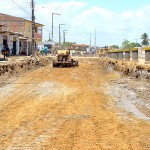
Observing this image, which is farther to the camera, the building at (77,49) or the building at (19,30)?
the building at (77,49)

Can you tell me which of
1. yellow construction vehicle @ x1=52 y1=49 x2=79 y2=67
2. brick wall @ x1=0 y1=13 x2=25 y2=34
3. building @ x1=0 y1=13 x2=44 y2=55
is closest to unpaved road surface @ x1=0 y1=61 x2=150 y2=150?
yellow construction vehicle @ x1=52 y1=49 x2=79 y2=67

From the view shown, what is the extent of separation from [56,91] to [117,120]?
7.73m

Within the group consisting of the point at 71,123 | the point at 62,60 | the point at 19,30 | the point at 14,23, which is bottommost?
the point at 71,123

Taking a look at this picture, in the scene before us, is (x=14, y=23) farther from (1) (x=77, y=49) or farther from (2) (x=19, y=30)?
(1) (x=77, y=49)

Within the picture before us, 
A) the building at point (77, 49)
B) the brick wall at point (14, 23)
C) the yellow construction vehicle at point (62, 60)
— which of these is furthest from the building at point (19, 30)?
the yellow construction vehicle at point (62, 60)

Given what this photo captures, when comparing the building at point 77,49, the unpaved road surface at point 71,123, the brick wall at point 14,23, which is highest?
the brick wall at point 14,23

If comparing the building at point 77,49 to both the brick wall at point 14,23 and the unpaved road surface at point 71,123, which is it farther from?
the unpaved road surface at point 71,123

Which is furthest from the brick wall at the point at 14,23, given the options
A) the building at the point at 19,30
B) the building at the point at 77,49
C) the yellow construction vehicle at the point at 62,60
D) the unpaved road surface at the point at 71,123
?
the unpaved road surface at the point at 71,123

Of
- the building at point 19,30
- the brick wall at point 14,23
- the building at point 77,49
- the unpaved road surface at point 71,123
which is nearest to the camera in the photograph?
the unpaved road surface at point 71,123

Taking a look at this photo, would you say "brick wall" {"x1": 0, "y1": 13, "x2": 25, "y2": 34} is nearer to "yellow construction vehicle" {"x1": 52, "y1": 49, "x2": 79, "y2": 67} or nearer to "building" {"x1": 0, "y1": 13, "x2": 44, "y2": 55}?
"building" {"x1": 0, "y1": 13, "x2": 44, "y2": 55}

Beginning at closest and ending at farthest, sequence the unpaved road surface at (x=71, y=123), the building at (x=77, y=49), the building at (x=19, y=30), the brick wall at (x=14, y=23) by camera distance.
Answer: the unpaved road surface at (x=71, y=123), the building at (x=19, y=30), the brick wall at (x=14, y=23), the building at (x=77, y=49)

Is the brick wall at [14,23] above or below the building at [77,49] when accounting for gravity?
above

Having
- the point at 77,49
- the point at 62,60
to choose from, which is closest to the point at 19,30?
the point at 62,60

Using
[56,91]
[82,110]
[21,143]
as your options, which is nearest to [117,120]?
[82,110]
